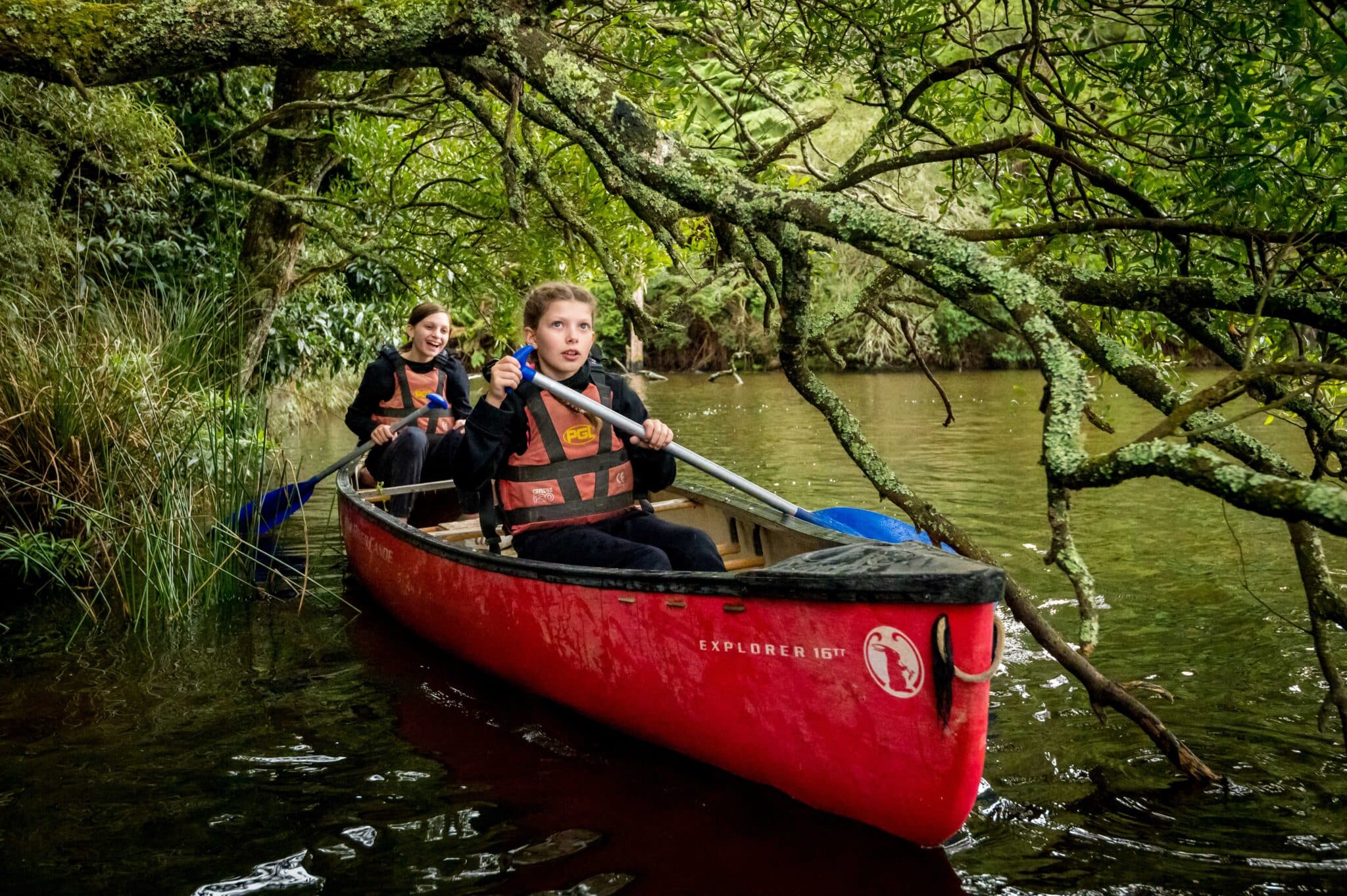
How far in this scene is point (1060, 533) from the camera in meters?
2.44

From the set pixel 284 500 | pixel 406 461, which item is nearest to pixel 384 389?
pixel 406 461

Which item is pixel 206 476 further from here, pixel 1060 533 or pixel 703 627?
pixel 1060 533

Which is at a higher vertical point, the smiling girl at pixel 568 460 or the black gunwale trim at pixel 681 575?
the smiling girl at pixel 568 460

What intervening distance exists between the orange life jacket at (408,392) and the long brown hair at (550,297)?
9.56 feet

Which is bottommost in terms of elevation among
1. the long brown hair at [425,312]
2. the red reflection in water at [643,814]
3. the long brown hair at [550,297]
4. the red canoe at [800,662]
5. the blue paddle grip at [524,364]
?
the red reflection in water at [643,814]

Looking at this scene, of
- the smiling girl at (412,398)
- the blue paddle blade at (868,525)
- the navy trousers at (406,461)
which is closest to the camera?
the blue paddle blade at (868,525)

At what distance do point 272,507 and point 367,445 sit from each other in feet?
2.91

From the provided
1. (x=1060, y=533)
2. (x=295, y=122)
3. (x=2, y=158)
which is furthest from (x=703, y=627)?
(x=295, y=122)

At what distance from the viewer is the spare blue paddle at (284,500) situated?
18.4ft

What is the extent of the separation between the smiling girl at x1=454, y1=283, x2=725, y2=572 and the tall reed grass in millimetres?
1687

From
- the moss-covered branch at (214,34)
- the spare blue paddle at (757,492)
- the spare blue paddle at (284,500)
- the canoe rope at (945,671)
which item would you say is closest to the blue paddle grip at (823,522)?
the spare blue paddle at (757,492)

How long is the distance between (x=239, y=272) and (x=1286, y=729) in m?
5.19

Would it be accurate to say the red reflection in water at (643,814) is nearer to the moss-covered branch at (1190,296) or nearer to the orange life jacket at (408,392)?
the moss-covered branch at (1190,296)

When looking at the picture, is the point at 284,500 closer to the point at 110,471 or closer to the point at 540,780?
the point at 110,471
